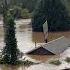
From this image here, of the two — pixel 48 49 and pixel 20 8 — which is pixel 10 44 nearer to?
pixel 48 49

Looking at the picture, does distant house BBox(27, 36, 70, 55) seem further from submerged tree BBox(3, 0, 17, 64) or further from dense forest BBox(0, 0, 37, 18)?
dense forest BBox(0, 0, 37, 18)

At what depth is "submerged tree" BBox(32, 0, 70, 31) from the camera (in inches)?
1270

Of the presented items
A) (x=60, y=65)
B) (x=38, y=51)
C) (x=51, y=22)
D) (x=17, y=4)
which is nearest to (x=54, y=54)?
(x=38, y=51)

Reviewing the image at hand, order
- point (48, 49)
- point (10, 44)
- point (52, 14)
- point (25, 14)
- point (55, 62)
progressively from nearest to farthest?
point (55, 62) < point (10, 44) < point (48, 49) < point (52, 14) < point (25, 14)

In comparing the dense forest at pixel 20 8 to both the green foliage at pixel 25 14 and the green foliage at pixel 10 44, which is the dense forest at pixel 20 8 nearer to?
the green foliage at pixel 25 14


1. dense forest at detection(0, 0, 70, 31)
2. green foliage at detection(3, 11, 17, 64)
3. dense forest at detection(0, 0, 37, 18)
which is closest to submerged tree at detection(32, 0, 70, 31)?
dense forest at detection(0, 0, 70, 31)

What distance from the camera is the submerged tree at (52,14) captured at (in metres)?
32.2

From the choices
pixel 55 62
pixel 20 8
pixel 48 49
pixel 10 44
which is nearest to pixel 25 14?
pixel 20 8

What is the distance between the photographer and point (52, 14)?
32.4m

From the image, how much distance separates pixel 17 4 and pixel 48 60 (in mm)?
27115

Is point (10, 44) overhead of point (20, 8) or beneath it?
overhead

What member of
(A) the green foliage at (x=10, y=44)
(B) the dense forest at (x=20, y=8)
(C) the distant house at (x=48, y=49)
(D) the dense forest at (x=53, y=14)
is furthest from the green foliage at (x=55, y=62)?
(B) the dense forest at (x=20, y=8)

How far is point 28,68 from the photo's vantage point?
1625 centimetres

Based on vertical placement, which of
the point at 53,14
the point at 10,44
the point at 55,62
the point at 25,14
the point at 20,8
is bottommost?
the point at 25,14
